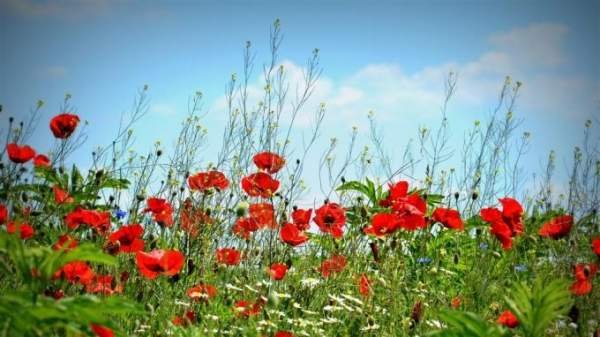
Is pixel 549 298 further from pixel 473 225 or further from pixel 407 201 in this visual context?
pixel 473 225

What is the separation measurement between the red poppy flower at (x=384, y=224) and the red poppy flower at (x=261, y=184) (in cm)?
53

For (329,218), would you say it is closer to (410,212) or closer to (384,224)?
(384,224)

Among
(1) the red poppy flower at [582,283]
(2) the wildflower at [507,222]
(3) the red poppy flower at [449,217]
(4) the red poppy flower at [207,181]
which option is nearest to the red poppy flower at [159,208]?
(4) the red poppy flower at [207,181]

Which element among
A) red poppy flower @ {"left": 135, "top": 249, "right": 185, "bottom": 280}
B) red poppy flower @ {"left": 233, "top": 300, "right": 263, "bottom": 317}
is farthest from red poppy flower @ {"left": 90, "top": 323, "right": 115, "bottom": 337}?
red poppy flower @ {"left": 233, "top": 300, "right": 263, "bottom": 317}

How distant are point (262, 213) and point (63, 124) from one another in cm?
103

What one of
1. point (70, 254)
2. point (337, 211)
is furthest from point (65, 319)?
point (337, 211)

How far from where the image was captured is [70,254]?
1.46m

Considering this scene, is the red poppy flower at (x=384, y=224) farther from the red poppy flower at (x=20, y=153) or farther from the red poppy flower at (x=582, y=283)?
the red poppy flower at (x=20, y=153)

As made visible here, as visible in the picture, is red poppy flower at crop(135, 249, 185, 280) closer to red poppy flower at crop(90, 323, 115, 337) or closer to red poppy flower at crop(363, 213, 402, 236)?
red poppy flower at crop(90, 323, 115, 337)

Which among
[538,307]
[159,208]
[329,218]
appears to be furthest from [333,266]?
[538,307]

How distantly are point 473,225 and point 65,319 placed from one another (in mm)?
3585

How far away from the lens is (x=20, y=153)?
3.21 meters

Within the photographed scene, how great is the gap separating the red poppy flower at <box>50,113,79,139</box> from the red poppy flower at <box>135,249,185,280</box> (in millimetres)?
1189

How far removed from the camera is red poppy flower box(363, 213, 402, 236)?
2.75 m
